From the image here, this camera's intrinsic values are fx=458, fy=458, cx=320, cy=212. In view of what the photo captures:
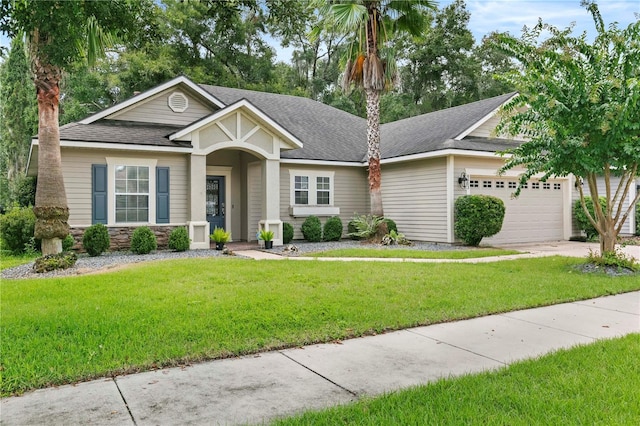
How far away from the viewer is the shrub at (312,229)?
15.3m

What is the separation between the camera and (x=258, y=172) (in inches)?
596

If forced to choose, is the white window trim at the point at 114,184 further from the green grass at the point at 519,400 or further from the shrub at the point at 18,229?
the green grass at the point at 519,400

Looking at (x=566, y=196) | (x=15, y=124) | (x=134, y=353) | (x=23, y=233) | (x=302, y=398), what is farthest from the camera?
(x=15, y=124)

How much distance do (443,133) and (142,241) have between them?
397 inches

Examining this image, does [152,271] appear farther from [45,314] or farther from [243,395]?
[243,395]

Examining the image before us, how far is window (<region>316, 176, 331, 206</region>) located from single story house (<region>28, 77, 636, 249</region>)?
4 centimetres

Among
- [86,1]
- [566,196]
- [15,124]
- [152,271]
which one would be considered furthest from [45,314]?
[15,124]

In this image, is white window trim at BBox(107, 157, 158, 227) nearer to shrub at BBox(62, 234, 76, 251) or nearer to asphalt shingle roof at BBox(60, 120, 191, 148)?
asphalt shingle roof at BBox(60, 120, 191, 148)

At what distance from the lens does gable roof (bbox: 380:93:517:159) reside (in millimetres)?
14555

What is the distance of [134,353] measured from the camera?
13.9ft

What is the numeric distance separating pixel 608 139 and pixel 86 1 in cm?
845

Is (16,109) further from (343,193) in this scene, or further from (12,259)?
(343,193)

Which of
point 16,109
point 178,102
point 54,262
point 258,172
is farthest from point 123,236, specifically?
point 16,109

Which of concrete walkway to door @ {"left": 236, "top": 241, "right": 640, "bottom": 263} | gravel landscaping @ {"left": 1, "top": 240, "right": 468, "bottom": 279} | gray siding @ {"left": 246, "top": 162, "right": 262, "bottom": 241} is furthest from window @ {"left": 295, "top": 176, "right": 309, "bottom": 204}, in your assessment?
concrete walkway to door @ {"left": 236, "top": 241, "right": 640, "bottom": 263}
